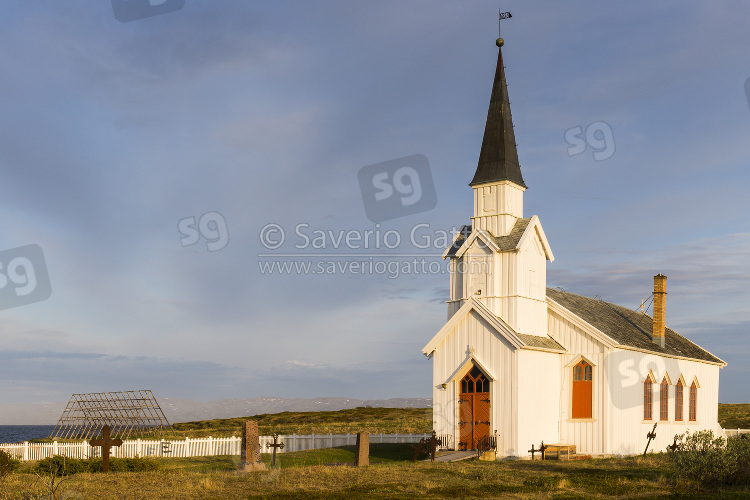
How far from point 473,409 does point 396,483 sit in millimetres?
10122

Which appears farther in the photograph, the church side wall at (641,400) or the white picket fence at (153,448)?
the white picket fence at (153,448)

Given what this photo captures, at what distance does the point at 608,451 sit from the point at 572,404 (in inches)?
86.1

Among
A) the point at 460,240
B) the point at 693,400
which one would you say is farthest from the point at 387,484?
the point at 693,400

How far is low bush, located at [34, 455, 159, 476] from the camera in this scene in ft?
74.2

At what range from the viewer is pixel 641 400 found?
98.9 ft

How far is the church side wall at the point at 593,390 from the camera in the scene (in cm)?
2856

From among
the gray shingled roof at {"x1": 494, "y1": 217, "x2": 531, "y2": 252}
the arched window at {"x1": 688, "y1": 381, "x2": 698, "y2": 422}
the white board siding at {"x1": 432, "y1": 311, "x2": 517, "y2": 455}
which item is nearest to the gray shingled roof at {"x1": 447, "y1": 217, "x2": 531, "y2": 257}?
the gray shingled roof at {"x1": 494, "y1": 217, "x2": 531, "y2": 252}

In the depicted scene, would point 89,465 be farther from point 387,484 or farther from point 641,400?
point 641,400

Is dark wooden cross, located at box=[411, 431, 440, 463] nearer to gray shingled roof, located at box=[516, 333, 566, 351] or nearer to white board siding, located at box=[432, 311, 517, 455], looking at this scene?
white board siding, located at box=[432, 311, 517, 455]

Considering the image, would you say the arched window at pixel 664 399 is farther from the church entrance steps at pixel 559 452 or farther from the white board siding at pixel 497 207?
the white board siding at pixel 497 207

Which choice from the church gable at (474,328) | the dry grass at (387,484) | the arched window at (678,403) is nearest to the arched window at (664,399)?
the arched window at (678,403)

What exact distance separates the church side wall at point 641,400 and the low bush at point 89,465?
1663 centimetres

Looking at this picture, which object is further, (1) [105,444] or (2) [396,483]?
(1) [105,444]

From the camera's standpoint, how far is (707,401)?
3606 cm
